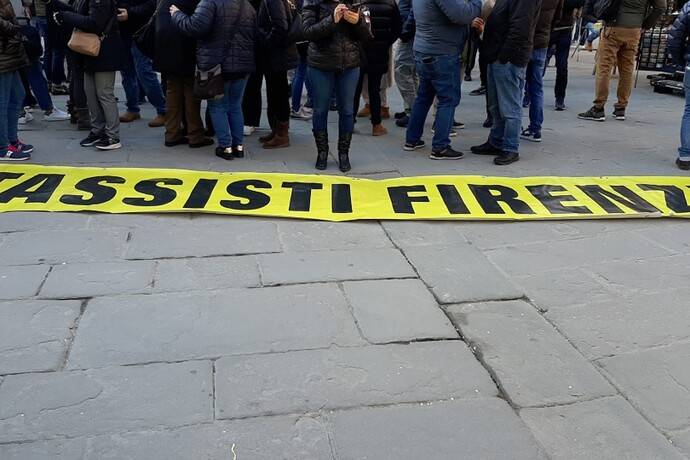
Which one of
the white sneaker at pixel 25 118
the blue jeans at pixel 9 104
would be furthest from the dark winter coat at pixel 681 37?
the white sneaker at pixel 25 118

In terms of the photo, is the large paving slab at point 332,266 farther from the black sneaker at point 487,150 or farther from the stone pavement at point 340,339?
the black sneaker at point 487,150

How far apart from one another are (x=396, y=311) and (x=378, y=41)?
157 inches

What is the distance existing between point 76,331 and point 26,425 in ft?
2.34

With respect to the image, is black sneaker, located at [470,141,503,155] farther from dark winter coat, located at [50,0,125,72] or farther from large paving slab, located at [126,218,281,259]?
dark winter coat, located at [50,0,125,72]

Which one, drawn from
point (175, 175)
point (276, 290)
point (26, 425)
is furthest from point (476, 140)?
point (26, 425)

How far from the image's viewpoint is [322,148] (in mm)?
5746

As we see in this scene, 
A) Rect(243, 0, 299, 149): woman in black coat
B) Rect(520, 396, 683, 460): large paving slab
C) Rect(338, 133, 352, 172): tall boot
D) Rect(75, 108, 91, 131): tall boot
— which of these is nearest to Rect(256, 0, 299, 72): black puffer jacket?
Rect(243, 0, 299, 149): woman in black coat

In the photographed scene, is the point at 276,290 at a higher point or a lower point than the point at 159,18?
lower

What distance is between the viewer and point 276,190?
5.14 metres

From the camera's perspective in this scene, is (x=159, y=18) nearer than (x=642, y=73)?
Yes

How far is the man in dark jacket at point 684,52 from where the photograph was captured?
5.79 m

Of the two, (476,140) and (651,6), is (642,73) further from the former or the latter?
(476,140)

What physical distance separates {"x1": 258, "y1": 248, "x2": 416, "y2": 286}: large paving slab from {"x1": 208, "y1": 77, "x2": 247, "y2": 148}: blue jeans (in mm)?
2229

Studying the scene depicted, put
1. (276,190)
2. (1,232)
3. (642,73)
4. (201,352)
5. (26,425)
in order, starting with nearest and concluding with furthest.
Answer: (26,425)
(201,352)
(1,232)
(276,190)
(642,73)
